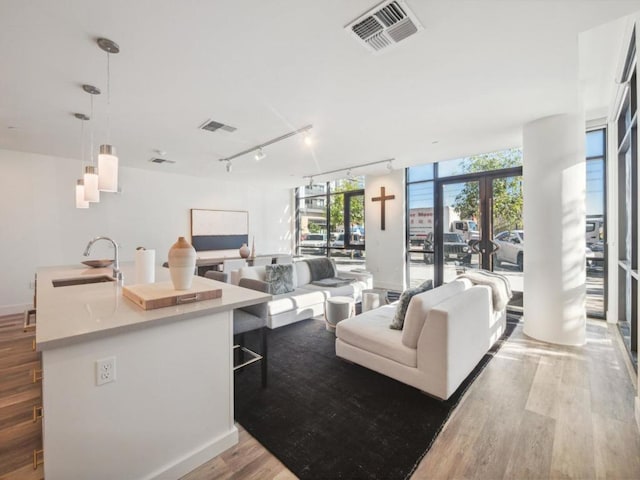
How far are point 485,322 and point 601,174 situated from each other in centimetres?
299

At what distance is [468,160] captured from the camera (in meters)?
5.23

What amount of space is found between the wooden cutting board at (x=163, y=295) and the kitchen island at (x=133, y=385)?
1.7 inches

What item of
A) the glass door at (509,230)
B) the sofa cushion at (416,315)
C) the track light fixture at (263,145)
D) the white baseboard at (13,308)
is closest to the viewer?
the sofa cushion at (416,315)

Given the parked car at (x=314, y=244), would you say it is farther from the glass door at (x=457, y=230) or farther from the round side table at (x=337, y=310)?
the round side table at (x=337, y=310)

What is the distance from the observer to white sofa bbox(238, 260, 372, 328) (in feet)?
12.4

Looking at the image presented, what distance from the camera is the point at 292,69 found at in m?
2.35

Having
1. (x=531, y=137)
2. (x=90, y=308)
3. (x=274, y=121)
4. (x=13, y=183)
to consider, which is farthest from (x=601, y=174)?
(x=13, y=183)

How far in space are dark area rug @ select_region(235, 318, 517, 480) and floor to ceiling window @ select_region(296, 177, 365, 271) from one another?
4.53 m

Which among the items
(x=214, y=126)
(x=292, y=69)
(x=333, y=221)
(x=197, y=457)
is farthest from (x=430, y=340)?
(x=333, y=221)

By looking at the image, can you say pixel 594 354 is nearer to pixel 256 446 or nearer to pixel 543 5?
pixel 543 5

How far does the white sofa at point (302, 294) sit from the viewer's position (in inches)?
149

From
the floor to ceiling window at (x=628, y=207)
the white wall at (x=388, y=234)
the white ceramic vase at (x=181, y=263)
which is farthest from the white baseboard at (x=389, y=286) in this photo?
the white ceramic vase at (x=181, y=263)

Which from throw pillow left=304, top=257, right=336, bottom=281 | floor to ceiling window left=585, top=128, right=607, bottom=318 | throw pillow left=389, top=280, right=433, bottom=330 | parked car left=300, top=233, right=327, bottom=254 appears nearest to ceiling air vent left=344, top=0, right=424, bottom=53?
throw pillow left=389, top=280, right=433, bottom=330

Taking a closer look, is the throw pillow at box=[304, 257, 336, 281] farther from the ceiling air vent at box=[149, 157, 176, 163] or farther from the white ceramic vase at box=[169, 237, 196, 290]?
the white ceramic vase at box=[169, 237, 196, 290]
